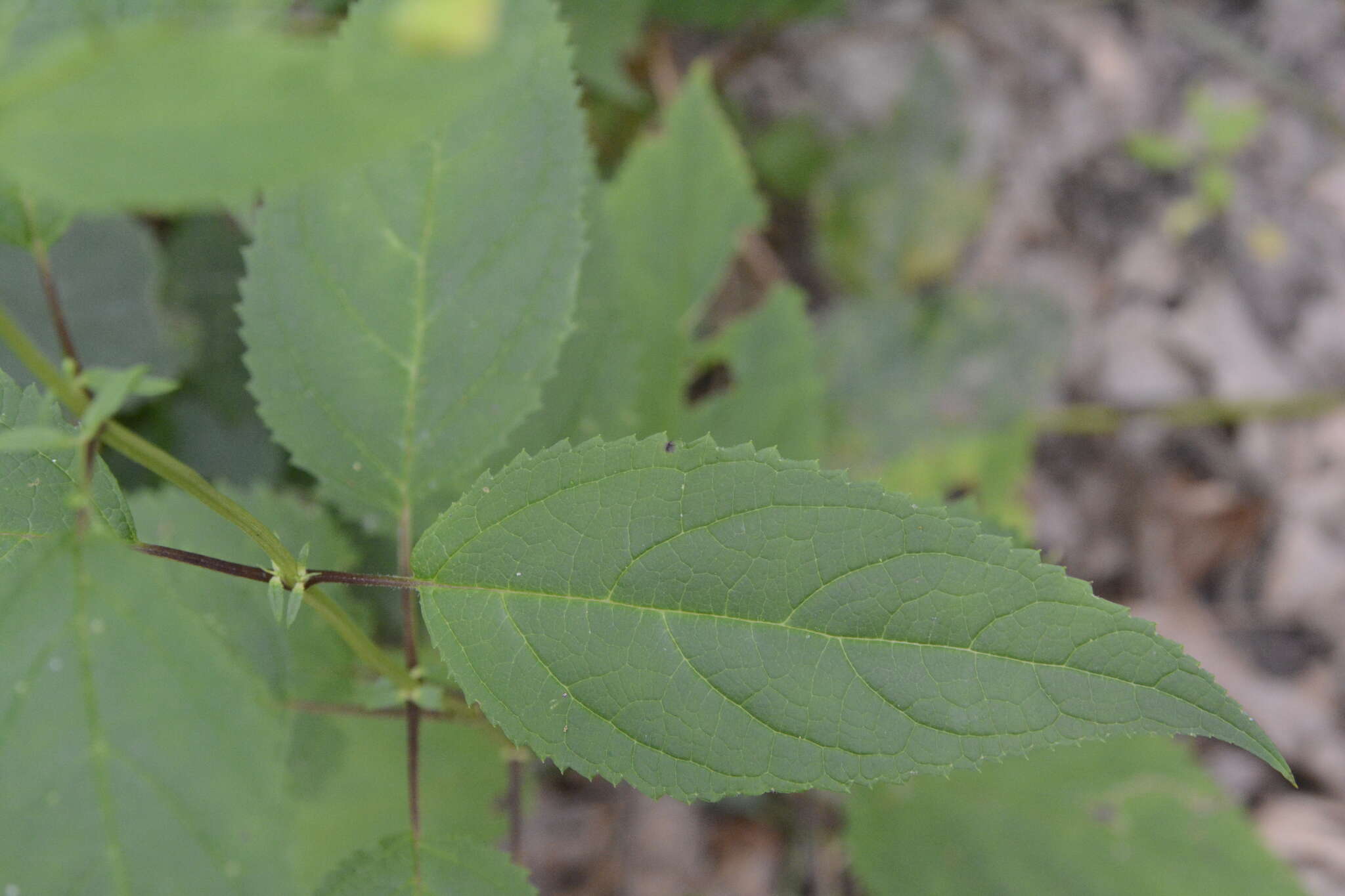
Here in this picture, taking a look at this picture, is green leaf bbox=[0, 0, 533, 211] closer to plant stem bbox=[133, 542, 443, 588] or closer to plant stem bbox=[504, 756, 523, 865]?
plant stem bbox=[133, 542, 443, 588]

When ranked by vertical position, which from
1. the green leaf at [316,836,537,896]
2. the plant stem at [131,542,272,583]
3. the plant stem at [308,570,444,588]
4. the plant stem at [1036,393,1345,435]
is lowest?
the green leaf at [316,836,537,896]

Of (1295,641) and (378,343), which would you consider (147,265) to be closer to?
(378,343)

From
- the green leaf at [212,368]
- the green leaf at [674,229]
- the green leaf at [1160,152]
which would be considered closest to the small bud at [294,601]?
the green leaf at [674,229]

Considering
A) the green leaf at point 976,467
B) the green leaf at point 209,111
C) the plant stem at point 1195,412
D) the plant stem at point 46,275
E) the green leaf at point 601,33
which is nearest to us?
the green leaf at point 209,111

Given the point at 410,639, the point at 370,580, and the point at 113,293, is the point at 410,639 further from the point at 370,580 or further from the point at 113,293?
the point at 113,293

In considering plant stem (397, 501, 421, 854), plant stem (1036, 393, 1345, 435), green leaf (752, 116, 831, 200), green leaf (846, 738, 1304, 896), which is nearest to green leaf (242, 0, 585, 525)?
plant stem (397, 501, 421, 854)

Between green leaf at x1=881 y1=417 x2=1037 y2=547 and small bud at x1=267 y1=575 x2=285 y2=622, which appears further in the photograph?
green leaf at x1=881 y1=417 x2=1037 y2=547

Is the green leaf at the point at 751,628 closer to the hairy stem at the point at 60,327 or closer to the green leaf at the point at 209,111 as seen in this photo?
the hairy stem at the point at 60,327
